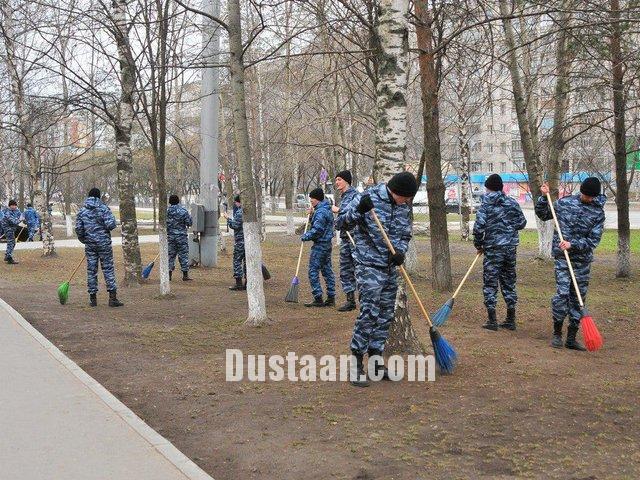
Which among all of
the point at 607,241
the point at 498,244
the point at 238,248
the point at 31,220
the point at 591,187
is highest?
the point at 591,187

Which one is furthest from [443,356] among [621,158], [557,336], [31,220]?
→ [31,220]

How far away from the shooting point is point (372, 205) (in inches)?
241

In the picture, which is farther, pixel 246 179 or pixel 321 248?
pixel 321 248

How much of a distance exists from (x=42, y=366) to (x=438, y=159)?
697 cm

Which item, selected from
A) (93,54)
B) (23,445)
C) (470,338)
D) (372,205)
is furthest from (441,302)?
(93,54)

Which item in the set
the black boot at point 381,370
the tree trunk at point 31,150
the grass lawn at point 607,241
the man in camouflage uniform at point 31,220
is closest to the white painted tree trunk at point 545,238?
the grass lawn at point 607,241

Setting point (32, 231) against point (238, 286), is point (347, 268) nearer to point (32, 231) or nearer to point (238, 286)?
point (238, 286)

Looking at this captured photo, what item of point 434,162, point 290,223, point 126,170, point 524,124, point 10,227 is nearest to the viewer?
point 434,162

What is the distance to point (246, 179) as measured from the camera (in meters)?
9.46

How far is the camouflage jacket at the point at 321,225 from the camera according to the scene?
11.0 meters

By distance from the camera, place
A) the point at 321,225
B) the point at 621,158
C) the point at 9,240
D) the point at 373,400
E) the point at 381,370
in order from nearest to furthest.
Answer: the point at 373,400
the point at 381,370
the point at 321,225
the point at 621,158
the point at 9,240

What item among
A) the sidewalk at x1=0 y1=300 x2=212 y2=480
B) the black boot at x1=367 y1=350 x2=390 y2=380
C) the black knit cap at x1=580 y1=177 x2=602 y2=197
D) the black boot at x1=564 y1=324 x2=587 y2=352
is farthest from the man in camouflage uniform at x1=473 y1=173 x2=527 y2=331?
the sidewalk at x1=0 y1=300 x2=212 y2=480

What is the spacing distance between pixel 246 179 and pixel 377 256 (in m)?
3.63

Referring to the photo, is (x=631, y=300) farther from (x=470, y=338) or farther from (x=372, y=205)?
(x=372, y=205)
